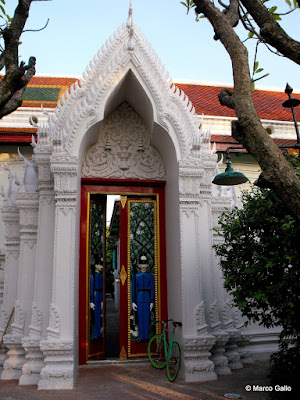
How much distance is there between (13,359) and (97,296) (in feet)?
4.85

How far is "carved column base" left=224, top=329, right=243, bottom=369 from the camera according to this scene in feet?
19.4

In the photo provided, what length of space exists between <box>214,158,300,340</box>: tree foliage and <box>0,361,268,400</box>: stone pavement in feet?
3.41

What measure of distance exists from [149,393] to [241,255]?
1.98 metres

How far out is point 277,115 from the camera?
37.3ft

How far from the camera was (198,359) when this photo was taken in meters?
5.24

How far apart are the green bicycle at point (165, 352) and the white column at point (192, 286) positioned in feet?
0.63

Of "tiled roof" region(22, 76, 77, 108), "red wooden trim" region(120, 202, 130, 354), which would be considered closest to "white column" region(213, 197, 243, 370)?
"red wooden trim" region(120, 202, 130, 354)

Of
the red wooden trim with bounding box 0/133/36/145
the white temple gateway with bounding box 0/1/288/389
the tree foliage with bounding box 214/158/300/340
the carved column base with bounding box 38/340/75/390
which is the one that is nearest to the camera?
the tree foliage with bounding box 214/158/300/340

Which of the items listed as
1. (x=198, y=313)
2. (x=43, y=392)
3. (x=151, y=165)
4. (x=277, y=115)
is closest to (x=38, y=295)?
(x=43, y=392)

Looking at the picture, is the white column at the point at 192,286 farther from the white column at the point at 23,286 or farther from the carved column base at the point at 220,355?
the white column at the point at 23,286

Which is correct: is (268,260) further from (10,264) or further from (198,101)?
(198,101)

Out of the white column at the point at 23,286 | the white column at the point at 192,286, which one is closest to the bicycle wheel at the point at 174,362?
the white column at the point at 192,286

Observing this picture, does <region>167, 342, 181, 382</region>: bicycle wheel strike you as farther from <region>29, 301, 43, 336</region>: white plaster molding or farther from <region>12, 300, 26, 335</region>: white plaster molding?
<region>12, 300, 26, 335</region>: white plaster molding

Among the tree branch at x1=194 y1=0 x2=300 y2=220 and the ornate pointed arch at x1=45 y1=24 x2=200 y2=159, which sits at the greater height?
the ornate pointed arch at x1=45 y1=24 x2=200 y2=159
